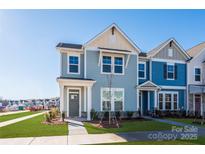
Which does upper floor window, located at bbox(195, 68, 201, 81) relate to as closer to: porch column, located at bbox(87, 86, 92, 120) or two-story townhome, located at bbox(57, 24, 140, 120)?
two-story townhome, located at bbox(57, 24, 140, 120)

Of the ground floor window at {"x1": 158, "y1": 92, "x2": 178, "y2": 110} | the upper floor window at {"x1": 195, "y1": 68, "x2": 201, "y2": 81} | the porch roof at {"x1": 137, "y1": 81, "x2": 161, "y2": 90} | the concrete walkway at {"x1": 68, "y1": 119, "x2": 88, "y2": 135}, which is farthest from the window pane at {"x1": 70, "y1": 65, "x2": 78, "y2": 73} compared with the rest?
the upper floor window at {"x1": 195, "y1": 68, "x2": 201, "y2": 81}

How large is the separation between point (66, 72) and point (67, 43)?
239 cm

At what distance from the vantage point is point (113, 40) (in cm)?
1634

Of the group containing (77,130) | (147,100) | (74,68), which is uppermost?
(74,68)

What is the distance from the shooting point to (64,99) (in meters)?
15.1

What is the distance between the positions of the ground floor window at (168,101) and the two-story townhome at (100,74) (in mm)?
2777

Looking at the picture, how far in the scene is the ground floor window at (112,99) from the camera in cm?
1588

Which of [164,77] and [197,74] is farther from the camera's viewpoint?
[197,74]

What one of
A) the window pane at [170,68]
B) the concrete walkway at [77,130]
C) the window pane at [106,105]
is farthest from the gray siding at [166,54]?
the concrete walkway at [77,130]

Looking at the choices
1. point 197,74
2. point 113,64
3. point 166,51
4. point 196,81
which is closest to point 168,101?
point 196,81

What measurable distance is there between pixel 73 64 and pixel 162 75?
8134mm

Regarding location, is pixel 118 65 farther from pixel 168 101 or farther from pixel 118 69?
pixel 168 101
